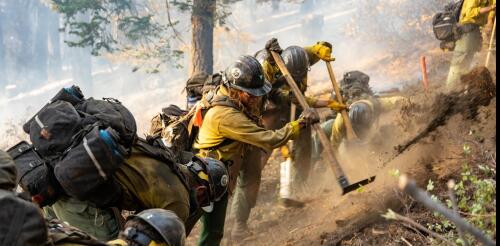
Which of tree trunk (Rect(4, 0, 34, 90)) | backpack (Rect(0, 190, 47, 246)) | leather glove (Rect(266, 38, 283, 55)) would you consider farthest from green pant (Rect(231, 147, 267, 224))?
tree trunk (Rect(4, 0, 34, 90))

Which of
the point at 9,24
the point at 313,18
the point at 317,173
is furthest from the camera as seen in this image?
the point at 9,24

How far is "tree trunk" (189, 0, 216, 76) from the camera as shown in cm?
1066

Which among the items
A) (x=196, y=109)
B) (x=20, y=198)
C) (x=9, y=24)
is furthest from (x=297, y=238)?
(x=9, y=24)

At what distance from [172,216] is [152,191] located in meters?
0.49

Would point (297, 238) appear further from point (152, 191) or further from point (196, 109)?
point (152, 191)

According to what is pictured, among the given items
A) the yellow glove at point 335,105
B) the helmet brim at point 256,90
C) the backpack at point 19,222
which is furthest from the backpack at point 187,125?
the backpack at point 19,222

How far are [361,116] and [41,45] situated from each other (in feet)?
147

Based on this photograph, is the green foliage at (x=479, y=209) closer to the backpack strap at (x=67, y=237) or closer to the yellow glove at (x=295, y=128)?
the yellow glove at (x=295, y=128)

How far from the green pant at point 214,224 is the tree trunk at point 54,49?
142 feet

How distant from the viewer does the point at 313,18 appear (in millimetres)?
34250

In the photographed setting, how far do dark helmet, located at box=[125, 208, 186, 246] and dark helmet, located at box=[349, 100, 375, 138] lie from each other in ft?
15.8

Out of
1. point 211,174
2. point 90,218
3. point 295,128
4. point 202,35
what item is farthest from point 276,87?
point 202,35

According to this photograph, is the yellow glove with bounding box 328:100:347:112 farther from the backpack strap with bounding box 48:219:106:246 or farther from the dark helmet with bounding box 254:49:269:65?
the backpack strap with bounding box 48:219:106:246

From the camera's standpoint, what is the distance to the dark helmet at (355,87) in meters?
8.02
